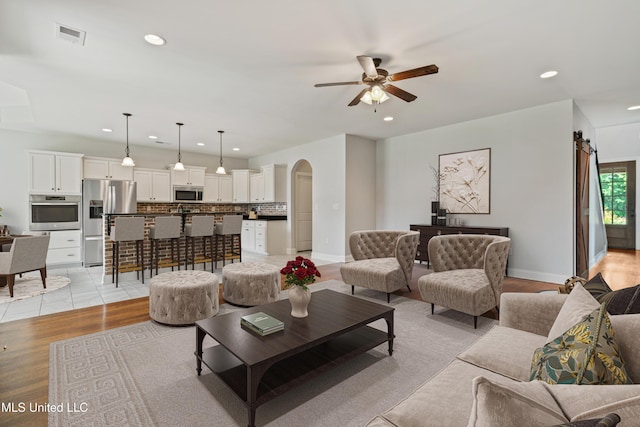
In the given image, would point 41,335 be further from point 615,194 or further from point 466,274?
point 615,194

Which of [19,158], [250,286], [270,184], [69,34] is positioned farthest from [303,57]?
[19,158]

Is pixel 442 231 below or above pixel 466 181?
below

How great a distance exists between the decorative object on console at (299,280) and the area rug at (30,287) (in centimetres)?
396

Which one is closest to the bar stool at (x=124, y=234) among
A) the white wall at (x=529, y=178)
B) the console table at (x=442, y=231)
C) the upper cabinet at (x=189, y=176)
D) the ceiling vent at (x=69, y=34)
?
the ceiling vent at (x=69, y=34)

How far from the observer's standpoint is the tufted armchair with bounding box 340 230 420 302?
3693 millimetres

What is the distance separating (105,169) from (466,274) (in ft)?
24.8

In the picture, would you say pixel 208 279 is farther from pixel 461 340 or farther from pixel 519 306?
pixel 519 306

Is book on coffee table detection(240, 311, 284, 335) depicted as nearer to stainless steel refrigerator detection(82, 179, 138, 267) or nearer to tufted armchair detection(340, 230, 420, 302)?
tufted armchair detection(340, 230, 420, 302)

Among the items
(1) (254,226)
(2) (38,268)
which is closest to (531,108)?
(1) (254,226)

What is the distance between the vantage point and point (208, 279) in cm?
318

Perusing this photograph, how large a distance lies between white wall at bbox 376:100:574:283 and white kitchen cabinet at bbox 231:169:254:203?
513 centimetres

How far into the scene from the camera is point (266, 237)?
7.62m

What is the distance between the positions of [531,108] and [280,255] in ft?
19.4

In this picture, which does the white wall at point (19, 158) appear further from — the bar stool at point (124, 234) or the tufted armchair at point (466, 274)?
the tufted armchair at point (466, 274)
